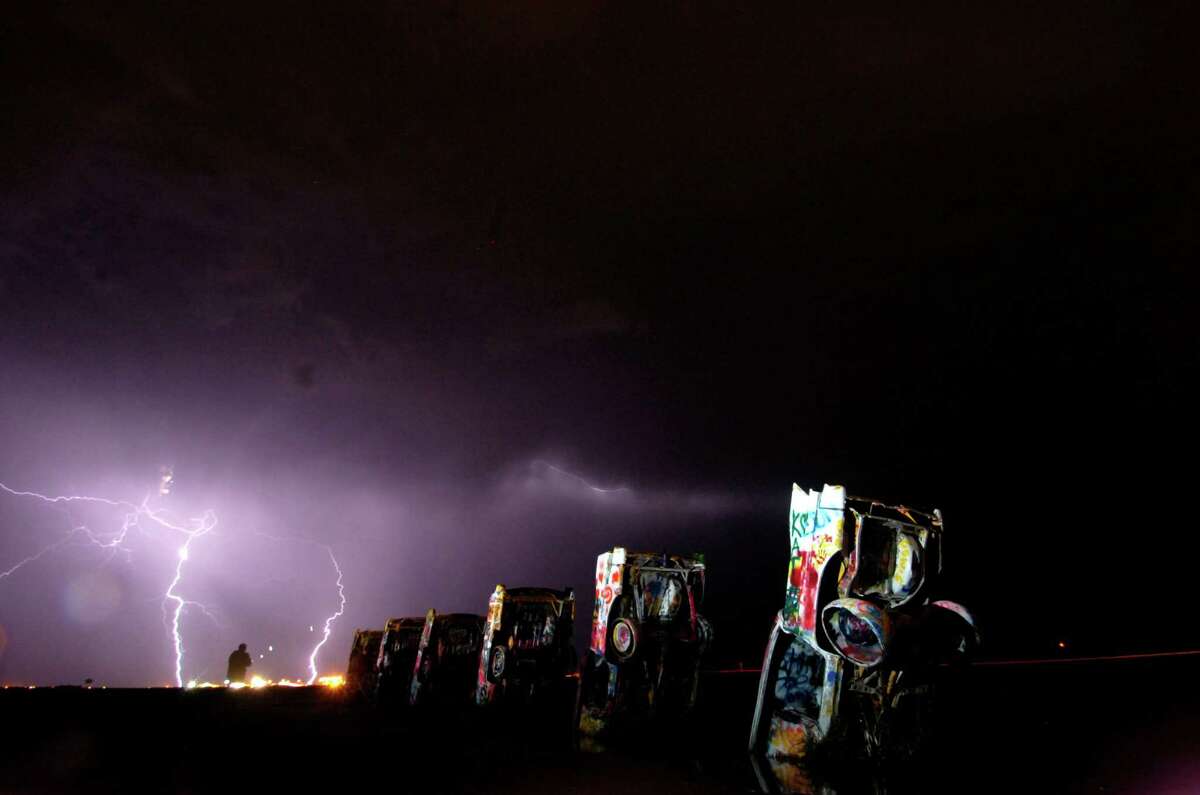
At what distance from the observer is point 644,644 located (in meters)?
10.8

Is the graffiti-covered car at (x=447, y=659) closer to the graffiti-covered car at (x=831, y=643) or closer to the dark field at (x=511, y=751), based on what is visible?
the dark field at (x=511, y=751)

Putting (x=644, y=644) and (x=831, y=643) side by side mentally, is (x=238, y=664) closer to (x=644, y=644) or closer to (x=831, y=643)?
(x=644, y=644)

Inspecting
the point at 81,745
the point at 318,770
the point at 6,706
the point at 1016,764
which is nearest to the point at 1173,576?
the point at 1016,764

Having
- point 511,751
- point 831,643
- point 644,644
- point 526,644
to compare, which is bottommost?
point 511,751

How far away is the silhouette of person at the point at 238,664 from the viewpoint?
77.6 ft

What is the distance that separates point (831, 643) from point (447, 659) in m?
13.7

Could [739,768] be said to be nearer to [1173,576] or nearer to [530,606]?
[530,606]

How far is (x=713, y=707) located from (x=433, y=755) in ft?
33.3

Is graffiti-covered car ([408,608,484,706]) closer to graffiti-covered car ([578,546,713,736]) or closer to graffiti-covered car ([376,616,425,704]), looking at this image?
graffiti-covered car ([376,616,425,704])

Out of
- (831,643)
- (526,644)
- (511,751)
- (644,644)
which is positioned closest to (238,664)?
(526,644)

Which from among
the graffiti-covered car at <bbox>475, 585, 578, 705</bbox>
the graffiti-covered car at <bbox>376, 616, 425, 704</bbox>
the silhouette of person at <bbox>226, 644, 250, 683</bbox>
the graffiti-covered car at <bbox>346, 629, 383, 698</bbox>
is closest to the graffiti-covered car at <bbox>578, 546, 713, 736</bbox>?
the graffiti-covered car at <bbox>475, 585, 578, 705</bbox>

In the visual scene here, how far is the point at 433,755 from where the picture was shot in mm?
9227

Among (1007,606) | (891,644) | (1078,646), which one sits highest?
(891,644)

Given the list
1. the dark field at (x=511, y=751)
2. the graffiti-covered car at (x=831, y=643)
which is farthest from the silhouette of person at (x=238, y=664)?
the graffiti-covered car at (x=831, y=643)
